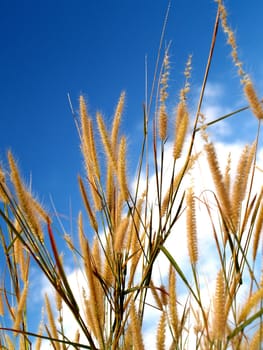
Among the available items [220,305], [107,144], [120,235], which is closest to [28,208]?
[120,235]

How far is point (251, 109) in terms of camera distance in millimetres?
1579

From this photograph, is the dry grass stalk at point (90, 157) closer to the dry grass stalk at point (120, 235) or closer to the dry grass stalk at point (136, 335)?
the dry grass stalk at point (120, 235)

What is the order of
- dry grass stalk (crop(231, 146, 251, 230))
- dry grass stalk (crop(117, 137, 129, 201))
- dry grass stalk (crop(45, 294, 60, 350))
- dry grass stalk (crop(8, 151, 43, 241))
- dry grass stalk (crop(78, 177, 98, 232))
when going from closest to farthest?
1. dry grass stalk (crop(231, 146, 251, 230))
2. dry grass stalk (crop(8, 151, 43, 241))
3. dry grass stalk (crop(117, 137, 129, 201))
4. dry grass stalk (crop(78, 177, 98, 232))
5. dry grass stalk (crop(45, 294, 60, 350))

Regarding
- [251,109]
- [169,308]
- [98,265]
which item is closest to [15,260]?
[98,265]

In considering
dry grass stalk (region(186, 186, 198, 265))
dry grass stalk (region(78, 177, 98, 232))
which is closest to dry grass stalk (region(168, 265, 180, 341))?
dry grass stalk (region(186, 186, 198, 265))

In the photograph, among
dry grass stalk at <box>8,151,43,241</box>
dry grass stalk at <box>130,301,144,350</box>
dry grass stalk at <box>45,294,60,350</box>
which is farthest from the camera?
dry grass stalk at <box>45,294,60,350</box>

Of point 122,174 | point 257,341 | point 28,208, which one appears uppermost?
point 122,174

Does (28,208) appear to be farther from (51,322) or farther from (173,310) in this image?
(51,322)

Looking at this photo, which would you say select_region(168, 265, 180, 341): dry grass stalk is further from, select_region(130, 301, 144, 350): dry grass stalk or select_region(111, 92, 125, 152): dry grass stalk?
select_region(111, 92, 125, 152): dry grass stalk

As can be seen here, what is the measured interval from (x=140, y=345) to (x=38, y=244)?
431 millimetres

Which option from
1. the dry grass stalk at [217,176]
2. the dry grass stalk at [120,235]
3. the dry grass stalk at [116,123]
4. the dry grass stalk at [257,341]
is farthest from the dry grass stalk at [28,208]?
the dry grass stalk at [257,341]

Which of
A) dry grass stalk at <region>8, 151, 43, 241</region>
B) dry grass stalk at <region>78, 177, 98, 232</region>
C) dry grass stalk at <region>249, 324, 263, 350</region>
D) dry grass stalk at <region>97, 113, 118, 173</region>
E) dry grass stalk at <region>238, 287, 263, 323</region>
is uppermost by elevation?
dry grass stalk at <region>97, 113, 118, 173</region>

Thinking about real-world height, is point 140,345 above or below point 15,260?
below

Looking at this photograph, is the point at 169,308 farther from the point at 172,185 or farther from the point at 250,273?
the point at 172,185
